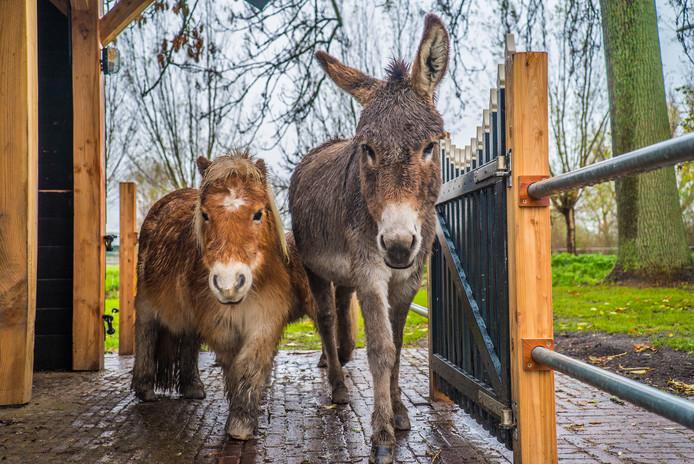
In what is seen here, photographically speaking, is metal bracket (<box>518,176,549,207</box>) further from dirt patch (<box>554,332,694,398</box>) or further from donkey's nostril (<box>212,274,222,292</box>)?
dirt patch (<box>554,332,694,398</box>)

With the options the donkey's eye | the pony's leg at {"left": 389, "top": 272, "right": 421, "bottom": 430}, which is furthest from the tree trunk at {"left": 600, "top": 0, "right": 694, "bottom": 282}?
the donkey's eye

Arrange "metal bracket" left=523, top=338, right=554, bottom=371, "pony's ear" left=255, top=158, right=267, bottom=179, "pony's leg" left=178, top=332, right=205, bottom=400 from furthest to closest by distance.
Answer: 1. "pony's leg" left=178, top=332, right=205, bottom=400
2. "pony's ear" left=255, top=158, right=267, bottom=179
3. "metal bracket" left=523, top=338, right=554, bottom=371

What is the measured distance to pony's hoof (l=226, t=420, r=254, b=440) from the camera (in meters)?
3.59

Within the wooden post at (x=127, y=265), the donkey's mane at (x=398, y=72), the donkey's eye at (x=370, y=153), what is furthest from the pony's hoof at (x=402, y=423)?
the wooden post at (x=127, y=265)

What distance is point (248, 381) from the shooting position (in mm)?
3721

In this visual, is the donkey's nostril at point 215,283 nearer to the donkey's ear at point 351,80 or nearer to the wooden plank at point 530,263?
the donkey's ear at point 351,80

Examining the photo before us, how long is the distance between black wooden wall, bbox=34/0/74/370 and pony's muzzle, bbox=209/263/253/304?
3.82 metres

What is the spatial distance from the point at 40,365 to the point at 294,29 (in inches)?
260

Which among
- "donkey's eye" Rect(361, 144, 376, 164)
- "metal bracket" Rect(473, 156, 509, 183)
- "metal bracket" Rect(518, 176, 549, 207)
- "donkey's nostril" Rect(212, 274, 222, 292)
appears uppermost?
"donkey's eye" Rect(361, 144, 376, 164)

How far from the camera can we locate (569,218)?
21.9 m

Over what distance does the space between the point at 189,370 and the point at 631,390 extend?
3.87 m

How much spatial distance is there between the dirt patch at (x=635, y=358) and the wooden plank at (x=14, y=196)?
16.9 ft

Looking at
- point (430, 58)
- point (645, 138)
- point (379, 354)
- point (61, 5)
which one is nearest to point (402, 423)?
point (379, 354)

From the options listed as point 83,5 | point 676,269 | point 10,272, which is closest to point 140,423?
point 10,272
